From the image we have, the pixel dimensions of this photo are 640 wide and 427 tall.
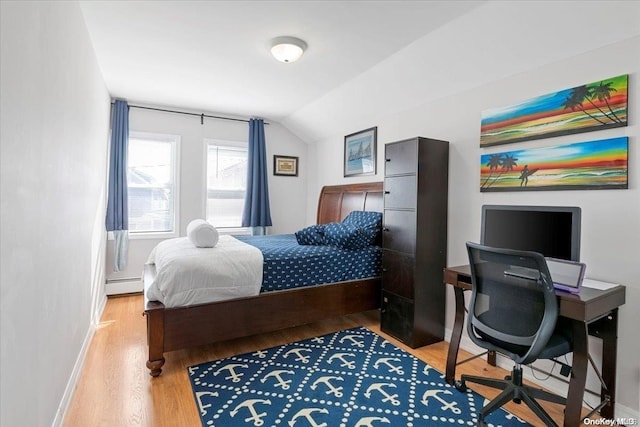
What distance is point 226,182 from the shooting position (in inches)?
190

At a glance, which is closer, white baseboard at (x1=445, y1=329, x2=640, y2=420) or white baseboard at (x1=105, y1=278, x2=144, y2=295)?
white baseboard at (x1=445, y1=329, x2=640, y2=420)

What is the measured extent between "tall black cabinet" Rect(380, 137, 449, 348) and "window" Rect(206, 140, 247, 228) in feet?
8.84

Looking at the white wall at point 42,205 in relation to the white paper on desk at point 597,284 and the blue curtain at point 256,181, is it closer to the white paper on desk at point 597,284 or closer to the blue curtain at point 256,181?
the blue curtain at point 256,181

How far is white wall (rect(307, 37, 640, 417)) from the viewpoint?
1.81 meters

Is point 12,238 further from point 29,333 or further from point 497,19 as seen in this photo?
point 497,19

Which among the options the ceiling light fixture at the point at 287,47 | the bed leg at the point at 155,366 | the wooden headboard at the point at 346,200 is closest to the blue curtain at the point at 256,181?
the wooden headboard at the point at 346,200

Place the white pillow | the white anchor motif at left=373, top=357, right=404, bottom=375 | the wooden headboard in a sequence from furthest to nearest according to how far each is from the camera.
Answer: the wooden headboard → the white pillow → the white anchor motif at left=373, top=357, right=404, bottom=375

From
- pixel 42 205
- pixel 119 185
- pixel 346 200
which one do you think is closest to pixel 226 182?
pixel 119 185

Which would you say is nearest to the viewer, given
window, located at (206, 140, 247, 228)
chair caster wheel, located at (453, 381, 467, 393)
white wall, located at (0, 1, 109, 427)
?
white wall, located at (0, 1, 109, 427)

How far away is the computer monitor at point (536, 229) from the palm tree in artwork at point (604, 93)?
2.15 ft

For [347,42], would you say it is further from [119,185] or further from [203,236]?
[119,185]

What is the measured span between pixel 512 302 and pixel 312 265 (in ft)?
5.23

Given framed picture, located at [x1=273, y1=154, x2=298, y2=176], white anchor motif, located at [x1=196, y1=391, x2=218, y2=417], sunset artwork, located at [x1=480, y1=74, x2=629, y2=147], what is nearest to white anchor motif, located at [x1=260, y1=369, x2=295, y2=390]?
white anchor motif, located at [x1=196, y1=391, x2=218, y2=417]

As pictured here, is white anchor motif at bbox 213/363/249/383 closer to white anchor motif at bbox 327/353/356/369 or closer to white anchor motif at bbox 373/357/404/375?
white anchor motif at bbox 327/353/356/369
